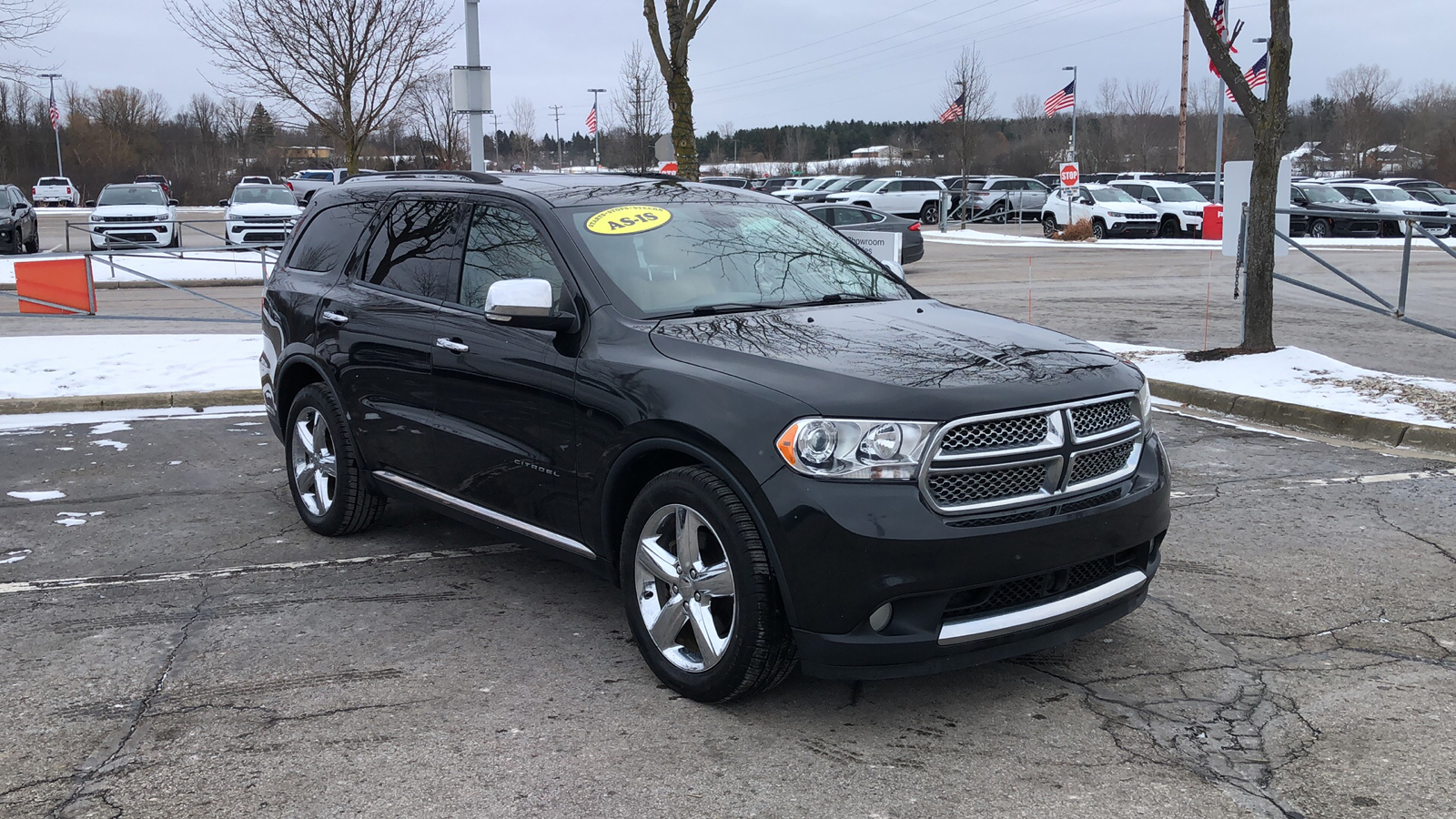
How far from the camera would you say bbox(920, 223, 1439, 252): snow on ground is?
2968 centimetres

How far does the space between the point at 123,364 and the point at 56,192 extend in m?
56.3

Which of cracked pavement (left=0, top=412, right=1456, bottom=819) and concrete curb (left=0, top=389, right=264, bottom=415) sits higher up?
concrete curb (left=0, top=389, right=264, bottom=415)

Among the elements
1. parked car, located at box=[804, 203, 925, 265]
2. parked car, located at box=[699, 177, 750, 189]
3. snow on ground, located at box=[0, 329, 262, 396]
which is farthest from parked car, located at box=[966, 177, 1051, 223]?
snow on ground, located at box=[0, 329, 262, 396]

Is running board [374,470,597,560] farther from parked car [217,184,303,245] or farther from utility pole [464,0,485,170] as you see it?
parked car [217,184,303,245]

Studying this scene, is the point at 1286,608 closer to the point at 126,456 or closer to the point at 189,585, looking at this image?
the point at 189,585

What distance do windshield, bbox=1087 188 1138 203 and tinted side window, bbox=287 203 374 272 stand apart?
100 ft

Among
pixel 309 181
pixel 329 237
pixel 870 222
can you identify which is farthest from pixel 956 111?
pixel 329 237

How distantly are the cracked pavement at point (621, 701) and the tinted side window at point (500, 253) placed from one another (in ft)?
3.70

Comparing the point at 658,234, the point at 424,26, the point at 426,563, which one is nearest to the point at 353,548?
the point at 426,563

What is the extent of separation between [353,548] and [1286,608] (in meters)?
4.26

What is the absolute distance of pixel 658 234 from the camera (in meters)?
4.86

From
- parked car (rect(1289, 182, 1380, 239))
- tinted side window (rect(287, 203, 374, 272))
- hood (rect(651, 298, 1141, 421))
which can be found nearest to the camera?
hood (rect(651, 298, 1141, 421))

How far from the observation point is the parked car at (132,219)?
26672 millimetres

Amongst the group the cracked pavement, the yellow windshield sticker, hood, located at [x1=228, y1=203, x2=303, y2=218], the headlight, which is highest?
hood, located at [x1=228, y1=203, x2=303, y2=218]
